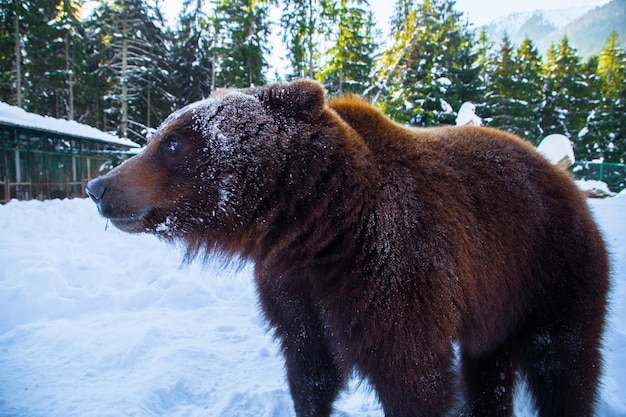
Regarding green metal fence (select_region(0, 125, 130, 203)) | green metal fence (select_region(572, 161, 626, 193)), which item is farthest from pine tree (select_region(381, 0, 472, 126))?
green metal fence (select_region(0, 125, 130, 203))

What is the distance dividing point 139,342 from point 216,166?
Result: 1.75 metres

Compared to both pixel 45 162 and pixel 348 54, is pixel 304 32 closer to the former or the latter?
pixel 348 54

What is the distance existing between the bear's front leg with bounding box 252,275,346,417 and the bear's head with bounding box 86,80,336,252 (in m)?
0.37

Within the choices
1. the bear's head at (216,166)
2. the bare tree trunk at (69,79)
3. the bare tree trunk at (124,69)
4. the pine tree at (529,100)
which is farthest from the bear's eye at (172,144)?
the pine tree at (529,100)

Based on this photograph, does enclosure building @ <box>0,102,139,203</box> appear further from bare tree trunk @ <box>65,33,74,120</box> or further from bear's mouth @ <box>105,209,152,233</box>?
bear's mouth @ <box>105,209,152,233</box>

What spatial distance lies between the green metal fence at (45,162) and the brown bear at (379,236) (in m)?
4.90

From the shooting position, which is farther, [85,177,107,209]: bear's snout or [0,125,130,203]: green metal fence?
[0,125,130,203]: green metal fence

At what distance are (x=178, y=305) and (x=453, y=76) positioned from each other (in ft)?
60.0

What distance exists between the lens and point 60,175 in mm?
10602

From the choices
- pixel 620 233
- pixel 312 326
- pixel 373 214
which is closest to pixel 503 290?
A: pixel 373 214

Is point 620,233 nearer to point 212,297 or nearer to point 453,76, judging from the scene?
point 212,297

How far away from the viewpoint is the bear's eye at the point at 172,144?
1724 mm

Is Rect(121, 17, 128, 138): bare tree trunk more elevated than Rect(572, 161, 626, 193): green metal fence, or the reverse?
Rect(121, 17, 128, 138): bare tree trunk

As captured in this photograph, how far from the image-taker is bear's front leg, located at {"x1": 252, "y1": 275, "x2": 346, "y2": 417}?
1773 millimetres
